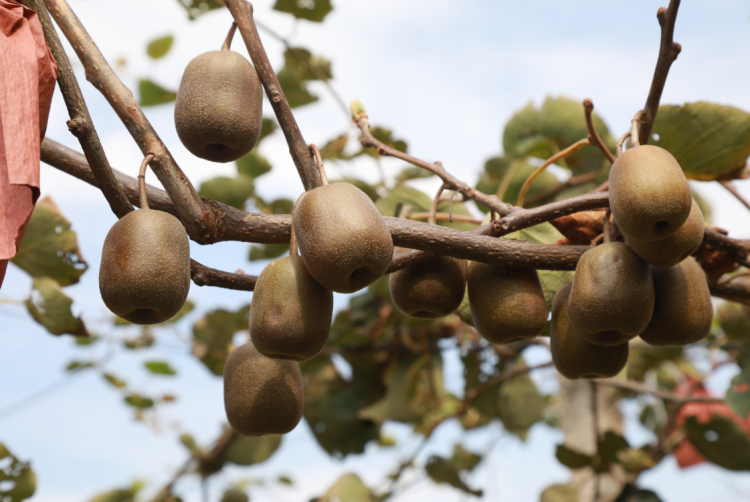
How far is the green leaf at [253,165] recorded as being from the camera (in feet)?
6.37

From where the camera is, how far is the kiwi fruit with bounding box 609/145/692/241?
0.62m

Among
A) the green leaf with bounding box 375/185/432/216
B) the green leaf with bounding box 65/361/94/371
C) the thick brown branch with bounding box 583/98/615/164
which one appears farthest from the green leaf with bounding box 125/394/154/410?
the thick brown branch with bounding box 583/98/615/164

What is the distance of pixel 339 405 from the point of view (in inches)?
76.9

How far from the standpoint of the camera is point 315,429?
1964 millimetres

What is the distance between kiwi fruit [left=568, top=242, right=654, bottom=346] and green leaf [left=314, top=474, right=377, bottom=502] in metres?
1.22

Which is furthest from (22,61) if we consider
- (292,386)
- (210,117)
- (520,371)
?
(520,371)

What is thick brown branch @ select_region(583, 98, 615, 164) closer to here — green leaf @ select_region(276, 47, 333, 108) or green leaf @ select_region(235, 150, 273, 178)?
green leaf @ select_region(276, 47, 333, 108)

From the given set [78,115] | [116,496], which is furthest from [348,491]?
[78,115]

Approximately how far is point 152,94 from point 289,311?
5.35 feet

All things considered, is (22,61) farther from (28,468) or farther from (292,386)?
(28,468)

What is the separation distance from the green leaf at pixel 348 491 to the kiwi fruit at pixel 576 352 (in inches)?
44.5

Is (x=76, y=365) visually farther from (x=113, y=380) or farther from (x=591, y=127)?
(x=591, y=127)

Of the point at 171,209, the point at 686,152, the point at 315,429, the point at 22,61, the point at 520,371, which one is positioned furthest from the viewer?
the point at 315,429

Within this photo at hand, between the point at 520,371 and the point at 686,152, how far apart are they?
92 centimetres
